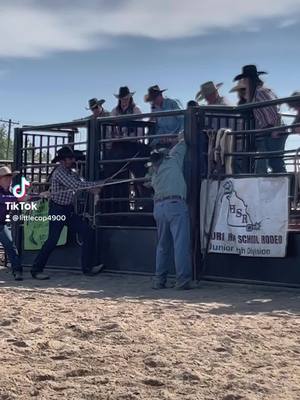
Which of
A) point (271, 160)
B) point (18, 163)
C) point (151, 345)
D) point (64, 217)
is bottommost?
point (151, 345)

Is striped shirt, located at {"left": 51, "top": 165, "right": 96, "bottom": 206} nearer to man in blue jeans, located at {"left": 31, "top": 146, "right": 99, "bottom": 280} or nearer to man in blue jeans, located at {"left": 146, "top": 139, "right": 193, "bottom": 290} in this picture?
man in blue jeans, located at {"left": 31, "top": 146, "right": 99, "bottom": 280}

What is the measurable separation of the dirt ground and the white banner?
23.1 inches

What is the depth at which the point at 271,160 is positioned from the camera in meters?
9.66

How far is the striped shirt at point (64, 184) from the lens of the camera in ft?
35.4

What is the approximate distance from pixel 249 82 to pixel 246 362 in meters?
5.70

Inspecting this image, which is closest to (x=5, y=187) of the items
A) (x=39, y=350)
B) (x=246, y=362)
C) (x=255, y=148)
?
(x=255, y=148)

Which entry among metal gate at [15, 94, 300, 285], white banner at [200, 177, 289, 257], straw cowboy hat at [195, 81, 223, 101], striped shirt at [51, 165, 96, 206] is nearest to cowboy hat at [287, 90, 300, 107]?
metal gate at [15, 94, 300, 285]

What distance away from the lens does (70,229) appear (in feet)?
38.3

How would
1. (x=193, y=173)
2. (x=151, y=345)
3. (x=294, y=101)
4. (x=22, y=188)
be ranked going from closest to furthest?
(x=151, y=345) → (x=294, y=101) → (x=193, y=173) → (x=22, y=188)

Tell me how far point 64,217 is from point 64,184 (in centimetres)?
51

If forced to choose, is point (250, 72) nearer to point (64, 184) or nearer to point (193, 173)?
point (193, 173)

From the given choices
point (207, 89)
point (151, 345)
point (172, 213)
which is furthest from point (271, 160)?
point (151, 345)

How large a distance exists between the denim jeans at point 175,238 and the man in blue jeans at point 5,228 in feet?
7.68

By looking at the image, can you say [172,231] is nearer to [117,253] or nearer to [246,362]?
[117,253]
